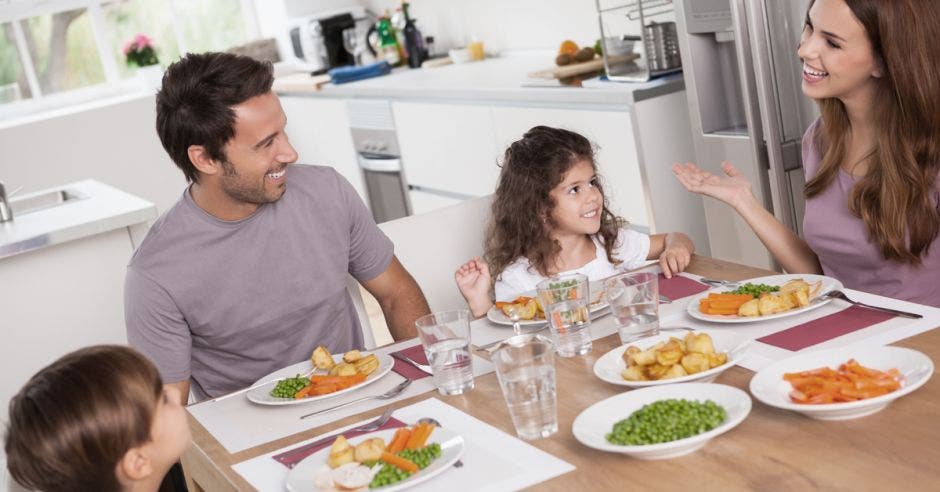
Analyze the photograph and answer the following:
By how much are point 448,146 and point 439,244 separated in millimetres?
1987

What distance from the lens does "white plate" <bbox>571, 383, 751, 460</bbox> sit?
1.24 m

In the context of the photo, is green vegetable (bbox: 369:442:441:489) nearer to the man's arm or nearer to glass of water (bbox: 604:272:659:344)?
glass of water (bbox: 604:272:659:344)

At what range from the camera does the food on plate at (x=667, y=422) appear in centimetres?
126

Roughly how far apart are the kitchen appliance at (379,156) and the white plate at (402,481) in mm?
3510

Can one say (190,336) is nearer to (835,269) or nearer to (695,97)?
(835,269)

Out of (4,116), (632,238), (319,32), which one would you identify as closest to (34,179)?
(4,116)

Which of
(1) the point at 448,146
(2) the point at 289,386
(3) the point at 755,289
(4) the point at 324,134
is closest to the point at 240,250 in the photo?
(2) the point at 289,386

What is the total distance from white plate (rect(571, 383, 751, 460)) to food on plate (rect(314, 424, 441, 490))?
0.19m

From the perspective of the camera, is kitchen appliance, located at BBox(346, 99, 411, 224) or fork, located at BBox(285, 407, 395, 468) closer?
fork, located at BBox(285, 407, 395, 468)

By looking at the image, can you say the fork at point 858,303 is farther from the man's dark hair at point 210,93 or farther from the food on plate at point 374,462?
the man's dark hair at point 210,93

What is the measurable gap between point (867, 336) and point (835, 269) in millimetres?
760

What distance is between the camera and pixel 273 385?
1835mm

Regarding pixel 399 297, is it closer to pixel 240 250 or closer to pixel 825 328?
pixel 240 250

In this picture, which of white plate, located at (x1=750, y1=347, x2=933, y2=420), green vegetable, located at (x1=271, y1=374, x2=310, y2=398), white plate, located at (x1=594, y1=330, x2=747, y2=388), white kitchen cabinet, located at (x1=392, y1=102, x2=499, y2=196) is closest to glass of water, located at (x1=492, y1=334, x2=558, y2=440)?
white plate, located at (x1=594, y1=330, x2=747, y2=388)
